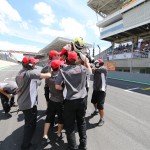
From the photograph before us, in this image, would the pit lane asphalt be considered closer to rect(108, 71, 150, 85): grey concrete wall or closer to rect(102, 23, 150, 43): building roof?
rect(108, 71, 150, 85): grey concrete wall

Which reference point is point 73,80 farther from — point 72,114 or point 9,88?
point 9,88

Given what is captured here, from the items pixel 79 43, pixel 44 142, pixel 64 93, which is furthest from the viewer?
pixel 79 43

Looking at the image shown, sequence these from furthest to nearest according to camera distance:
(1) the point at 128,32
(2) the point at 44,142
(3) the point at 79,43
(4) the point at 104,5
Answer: (4) the point at 104,5
(1) the point at 128,32
(3) the point at 79,43
(2) the point at 44,142

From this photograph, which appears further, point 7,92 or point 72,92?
point 7,92

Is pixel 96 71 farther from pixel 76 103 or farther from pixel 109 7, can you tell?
pixel 109 7

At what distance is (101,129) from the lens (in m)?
4.98

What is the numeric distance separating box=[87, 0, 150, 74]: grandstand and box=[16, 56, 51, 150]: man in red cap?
793 inches

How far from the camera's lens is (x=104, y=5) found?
41.5 metres

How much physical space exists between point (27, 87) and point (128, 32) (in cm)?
3251

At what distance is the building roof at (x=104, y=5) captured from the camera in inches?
1577

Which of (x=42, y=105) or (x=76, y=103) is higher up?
(x=76, y=103)

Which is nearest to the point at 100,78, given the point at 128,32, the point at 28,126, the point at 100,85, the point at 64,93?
the point at 100,85

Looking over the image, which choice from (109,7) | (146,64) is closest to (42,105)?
(146,64)

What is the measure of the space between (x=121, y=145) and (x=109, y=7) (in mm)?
41882
